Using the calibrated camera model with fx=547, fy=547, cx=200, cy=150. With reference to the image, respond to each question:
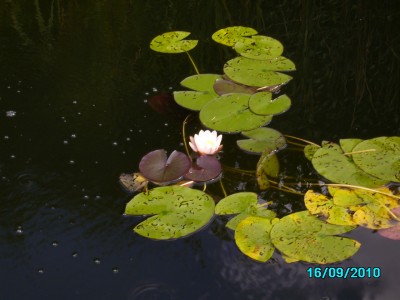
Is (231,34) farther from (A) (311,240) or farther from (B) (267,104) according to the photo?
(A) (311,240)

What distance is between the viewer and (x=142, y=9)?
2.56m

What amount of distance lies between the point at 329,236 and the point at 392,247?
0.16 meters

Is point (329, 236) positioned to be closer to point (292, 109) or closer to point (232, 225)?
point (232, 225)

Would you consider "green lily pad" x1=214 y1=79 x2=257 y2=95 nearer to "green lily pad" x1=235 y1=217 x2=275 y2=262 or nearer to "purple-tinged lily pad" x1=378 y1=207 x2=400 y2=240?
"green lily pad" x1=235 y1=217 x2=275 y2=262

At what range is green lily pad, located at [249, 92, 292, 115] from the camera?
183 centimetres

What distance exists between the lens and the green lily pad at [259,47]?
7.02ft

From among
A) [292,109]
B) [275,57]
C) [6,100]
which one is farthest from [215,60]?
[6,100]

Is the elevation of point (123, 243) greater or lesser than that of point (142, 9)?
lesser

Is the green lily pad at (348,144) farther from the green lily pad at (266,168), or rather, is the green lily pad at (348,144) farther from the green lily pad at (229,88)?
the green lily pad at (229,88)

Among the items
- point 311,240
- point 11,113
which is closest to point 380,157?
point 311,240

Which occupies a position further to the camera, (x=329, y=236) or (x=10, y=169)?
(x=10, y=169)

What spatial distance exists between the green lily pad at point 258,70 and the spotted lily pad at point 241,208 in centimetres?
57

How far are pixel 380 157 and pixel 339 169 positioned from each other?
135mm

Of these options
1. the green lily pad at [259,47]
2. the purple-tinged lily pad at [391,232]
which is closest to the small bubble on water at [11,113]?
the green lily pad at [259,47]
